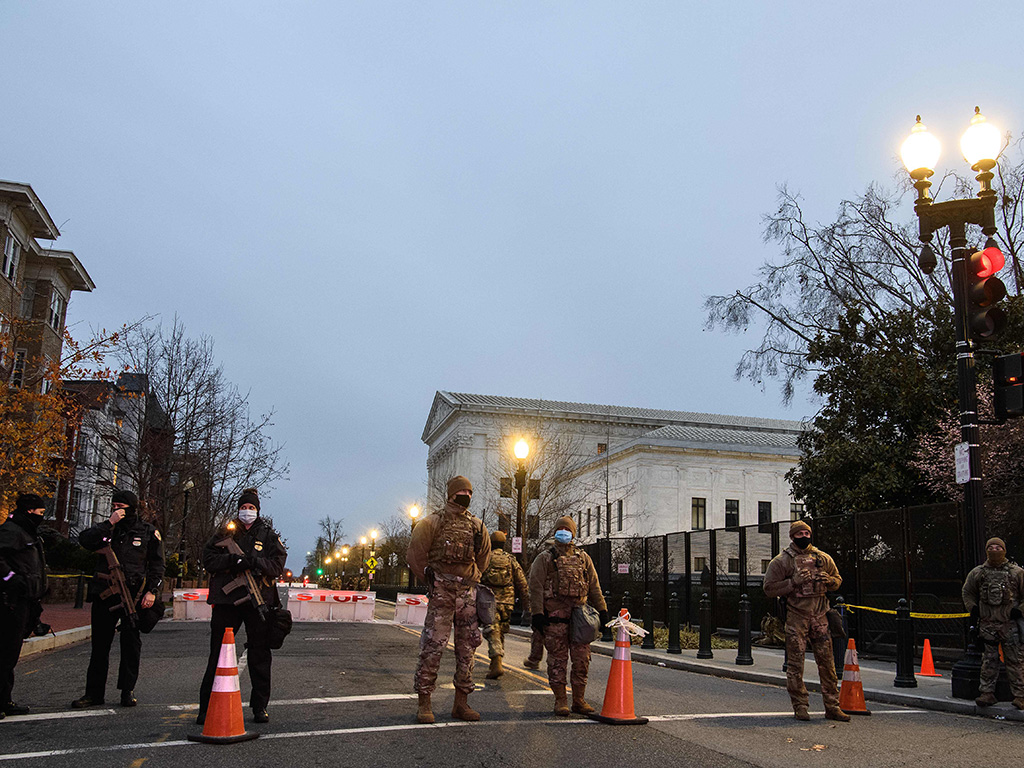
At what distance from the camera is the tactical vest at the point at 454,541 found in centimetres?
766

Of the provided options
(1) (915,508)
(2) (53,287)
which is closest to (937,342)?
(1) (915,508)

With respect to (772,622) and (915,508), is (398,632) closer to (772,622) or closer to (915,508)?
(772,622)

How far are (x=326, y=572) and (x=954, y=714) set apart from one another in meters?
127

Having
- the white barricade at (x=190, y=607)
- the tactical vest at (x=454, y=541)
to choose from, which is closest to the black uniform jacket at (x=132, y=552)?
the tactical vest at (x=454, y=541)

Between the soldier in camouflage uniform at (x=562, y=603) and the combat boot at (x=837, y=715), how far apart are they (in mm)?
2430

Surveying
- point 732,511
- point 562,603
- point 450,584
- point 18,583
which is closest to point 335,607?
point 18,583

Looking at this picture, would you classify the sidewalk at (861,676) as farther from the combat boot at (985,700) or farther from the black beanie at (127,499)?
the black beanie at (127,499)

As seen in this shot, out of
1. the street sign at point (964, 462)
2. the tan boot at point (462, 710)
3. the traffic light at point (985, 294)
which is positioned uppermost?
the traffic light at point (985, 294)

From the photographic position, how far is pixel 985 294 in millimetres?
10617

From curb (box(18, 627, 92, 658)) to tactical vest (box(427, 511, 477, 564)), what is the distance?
9260 millimetres

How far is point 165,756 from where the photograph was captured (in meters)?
6.05

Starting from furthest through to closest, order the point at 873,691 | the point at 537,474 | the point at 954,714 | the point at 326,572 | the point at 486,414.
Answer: the point at 326,572 → the point at 486,414 → the point at 537,474 → the point at 873,691 → the point at 954,714

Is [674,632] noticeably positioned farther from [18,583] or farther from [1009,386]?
[18,583]

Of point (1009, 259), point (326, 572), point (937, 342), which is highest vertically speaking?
point (1009, 259)
